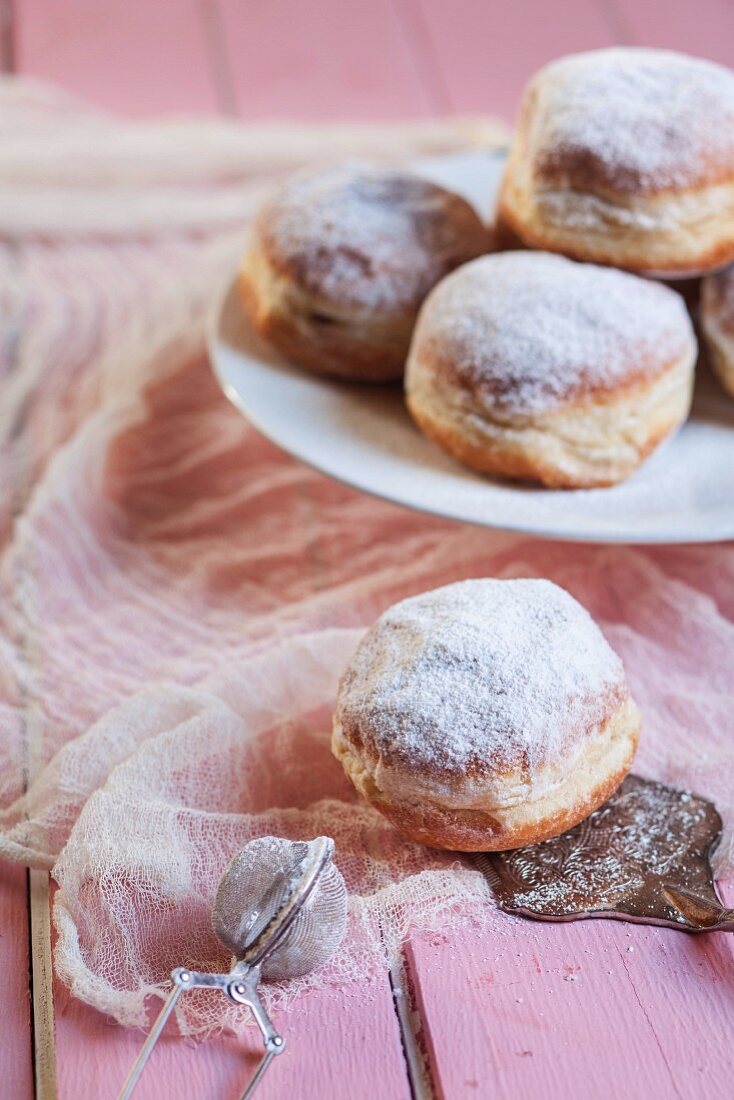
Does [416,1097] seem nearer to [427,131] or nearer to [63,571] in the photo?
[63,571]

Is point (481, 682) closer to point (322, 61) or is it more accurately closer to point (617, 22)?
point (322, 61)

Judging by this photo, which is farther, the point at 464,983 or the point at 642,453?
the point at 642,453

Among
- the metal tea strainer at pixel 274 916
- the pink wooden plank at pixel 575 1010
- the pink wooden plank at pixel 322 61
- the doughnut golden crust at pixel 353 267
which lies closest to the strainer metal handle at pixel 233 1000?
the metal tea strainer at pixel 274 916

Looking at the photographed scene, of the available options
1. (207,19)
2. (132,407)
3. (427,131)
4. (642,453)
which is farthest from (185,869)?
(207,19)

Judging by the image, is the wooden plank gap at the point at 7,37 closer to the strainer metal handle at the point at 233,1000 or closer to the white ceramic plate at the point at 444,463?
the white ceramic plate at the point at 444,463

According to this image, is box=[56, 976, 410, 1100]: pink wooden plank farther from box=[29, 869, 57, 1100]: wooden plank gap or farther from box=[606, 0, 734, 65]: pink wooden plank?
box=[606, 0, 734, 65]: pink wooden plank

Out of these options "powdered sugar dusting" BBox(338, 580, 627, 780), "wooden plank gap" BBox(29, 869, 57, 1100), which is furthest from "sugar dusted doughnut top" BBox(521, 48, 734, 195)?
"wooden plank gap" BBox(29, 869, 57, 1100)
